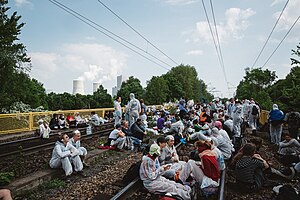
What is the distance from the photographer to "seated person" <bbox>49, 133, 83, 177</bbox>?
23.2 feet

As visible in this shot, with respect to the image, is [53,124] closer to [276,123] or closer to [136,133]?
[136,133]

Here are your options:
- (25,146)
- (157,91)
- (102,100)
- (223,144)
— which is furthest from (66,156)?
(102,100)

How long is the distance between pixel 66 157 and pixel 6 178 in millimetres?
1486

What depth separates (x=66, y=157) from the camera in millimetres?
7129

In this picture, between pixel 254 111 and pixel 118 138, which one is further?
pixel 254 111

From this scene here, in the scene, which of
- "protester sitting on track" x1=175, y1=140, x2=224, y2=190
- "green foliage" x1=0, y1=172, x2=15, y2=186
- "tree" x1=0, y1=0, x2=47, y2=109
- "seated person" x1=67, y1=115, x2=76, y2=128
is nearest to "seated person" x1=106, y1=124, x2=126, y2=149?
"green foliage" x1=0, y1=172, x2=15, y2=186

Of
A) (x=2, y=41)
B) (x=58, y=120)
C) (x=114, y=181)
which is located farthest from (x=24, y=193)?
(x=2, y=41)

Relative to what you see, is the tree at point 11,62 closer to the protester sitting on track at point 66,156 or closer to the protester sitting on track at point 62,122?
the protester sitting on track at point 62,122

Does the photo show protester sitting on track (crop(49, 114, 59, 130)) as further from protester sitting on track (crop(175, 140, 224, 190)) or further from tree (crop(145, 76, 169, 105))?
tree (crop(145, 76, 169, 105))

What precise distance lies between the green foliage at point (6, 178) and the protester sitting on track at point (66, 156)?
1.07 m

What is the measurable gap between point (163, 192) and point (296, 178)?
13.1ft

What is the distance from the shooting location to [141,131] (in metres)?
11.5

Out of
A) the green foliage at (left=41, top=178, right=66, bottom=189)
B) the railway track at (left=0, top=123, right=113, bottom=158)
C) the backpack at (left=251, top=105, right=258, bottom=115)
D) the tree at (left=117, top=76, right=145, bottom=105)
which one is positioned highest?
the tree at (left=117, top=76, right=145, bottom=105)

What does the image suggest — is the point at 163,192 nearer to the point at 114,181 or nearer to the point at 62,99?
the point at 114,181
